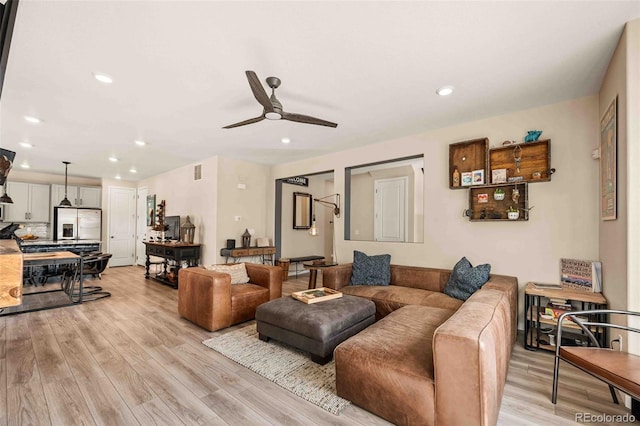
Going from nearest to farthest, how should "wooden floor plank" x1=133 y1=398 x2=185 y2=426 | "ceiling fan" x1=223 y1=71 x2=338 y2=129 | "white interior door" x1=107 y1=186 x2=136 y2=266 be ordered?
"wooden floor plank" x1=133 y1=398 x2=185 y2=426 < "ceiling fan" x1=223 y1=71 x2=338 y2=129 < "white interior door" x1=107 y1=186 x2=136 y2=266

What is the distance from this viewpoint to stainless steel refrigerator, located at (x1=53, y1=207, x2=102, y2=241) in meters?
7.29

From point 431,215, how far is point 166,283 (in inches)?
198

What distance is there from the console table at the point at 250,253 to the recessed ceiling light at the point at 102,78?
3.39m

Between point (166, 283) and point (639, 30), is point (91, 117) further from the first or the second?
point (639, 30)

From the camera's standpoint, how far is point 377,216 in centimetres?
675

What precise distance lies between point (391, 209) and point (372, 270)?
9.31 ft

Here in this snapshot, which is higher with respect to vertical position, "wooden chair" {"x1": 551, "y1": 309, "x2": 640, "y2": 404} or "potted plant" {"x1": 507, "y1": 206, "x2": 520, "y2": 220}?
"potted plant" {"x1": 507, "y1": 206, "x2": 520, "y2": 220}

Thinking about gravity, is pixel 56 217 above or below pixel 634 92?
below

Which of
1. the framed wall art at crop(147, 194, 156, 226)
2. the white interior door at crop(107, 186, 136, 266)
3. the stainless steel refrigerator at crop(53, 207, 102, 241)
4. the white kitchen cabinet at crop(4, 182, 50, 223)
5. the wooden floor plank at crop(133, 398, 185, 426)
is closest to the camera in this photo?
the wooden floor plank at crop(133, 398, 185, 426)

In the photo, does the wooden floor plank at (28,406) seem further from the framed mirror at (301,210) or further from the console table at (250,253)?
the framed mirror at (301,210)

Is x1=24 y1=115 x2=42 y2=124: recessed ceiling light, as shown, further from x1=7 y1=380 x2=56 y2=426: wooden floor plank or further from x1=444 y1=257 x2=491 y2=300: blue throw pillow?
x1=444 y1=257 x2=491 y2=300: blue throw pillow

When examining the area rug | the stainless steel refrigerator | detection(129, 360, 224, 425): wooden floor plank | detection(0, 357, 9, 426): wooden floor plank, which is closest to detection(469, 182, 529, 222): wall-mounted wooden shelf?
the area rug

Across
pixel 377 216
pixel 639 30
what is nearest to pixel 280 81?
pixel 639 30

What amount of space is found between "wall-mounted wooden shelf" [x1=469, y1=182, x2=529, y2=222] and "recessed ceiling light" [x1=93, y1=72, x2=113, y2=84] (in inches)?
159
